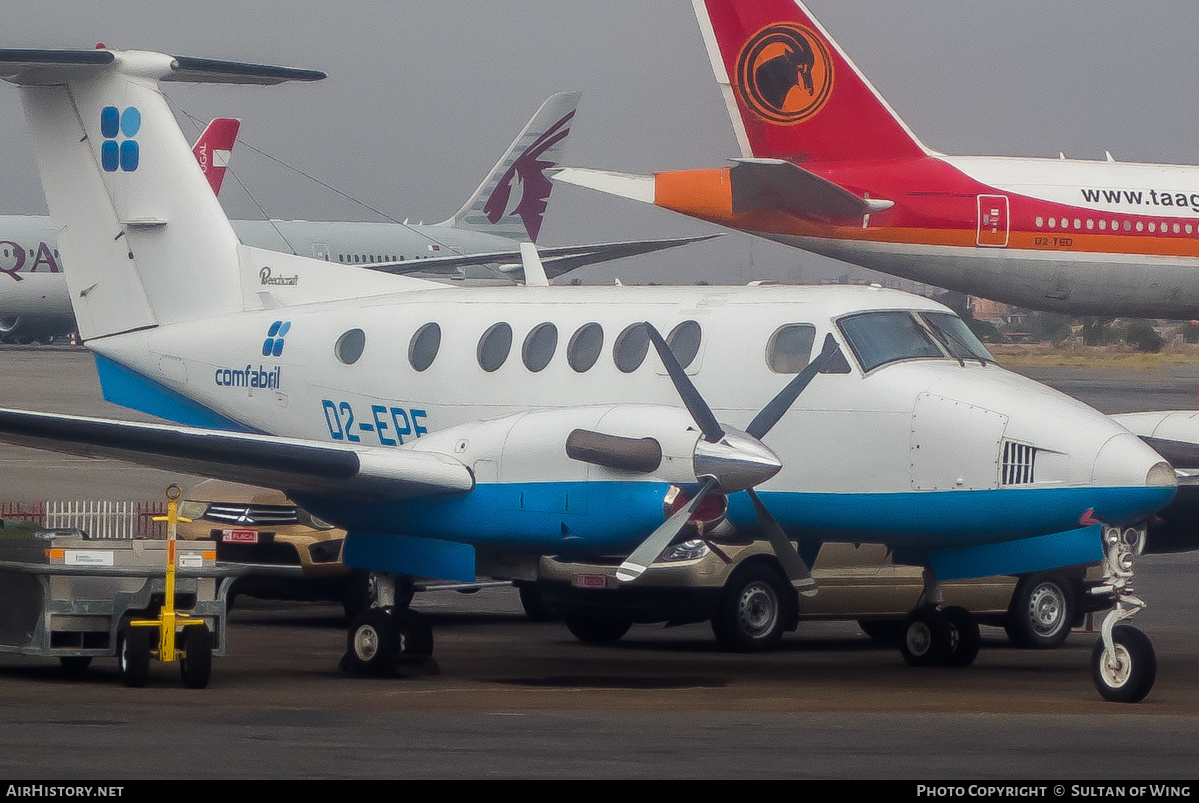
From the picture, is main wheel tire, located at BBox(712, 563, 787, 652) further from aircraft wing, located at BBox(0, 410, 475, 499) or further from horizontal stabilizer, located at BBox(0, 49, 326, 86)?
horizontal stabilizer, located at BBox(0, 49, 326, 86)

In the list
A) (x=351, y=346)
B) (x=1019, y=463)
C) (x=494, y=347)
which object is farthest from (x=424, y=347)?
(x=1019, y=463)

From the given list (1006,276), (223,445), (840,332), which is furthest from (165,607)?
(1006,276)

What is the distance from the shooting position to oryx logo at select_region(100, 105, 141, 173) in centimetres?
1588

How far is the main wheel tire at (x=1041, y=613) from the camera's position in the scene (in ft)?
48.3

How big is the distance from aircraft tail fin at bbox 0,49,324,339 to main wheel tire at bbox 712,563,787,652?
6.01 m

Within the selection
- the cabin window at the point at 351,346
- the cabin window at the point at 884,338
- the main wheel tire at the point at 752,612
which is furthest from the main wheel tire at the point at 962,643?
the cabin window at the point at 351,346

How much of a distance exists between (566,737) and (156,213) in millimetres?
9099

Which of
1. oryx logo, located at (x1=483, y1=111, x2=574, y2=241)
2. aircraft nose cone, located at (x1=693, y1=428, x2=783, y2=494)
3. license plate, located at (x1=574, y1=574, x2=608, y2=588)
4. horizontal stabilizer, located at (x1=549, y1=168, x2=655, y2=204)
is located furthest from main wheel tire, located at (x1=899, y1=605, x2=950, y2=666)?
oryx logo, located at (x1=483, y1=111, x2=574, y2=241)

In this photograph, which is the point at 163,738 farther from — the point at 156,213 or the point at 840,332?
the point at 156,213

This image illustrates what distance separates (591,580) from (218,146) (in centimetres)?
3859

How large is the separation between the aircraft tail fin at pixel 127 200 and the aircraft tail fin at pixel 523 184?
37.5m

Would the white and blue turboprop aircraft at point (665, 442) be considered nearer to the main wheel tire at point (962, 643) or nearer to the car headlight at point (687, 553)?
the main wheel tire at point (962, 643)

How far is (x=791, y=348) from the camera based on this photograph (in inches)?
484

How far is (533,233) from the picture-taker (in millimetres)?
58906
